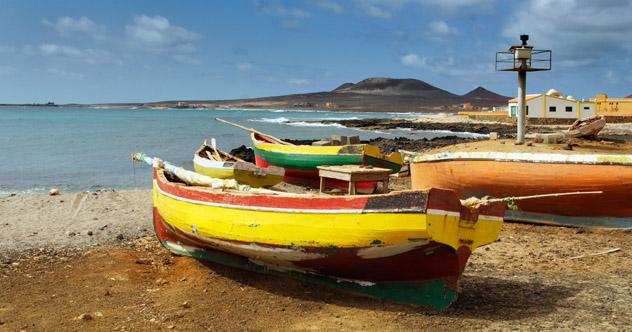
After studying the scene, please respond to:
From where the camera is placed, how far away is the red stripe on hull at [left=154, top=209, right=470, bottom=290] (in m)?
6.25

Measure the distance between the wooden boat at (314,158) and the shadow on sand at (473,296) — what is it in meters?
6.17

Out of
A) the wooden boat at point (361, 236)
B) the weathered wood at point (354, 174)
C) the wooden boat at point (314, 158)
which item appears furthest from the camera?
the wooden boat at point (314, 158)

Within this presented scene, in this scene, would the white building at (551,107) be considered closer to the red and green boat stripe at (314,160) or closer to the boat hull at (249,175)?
the red and green boat stripe at (314,160)

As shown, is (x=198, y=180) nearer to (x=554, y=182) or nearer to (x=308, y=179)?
(x=554, y=182)

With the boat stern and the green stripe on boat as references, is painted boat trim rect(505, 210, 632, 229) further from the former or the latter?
the boat stern

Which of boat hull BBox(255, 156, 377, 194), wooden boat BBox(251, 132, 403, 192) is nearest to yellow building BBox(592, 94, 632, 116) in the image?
wooden boat BBox(251, 132, 403, 192)

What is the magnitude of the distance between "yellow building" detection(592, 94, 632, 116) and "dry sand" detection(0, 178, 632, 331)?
44.4 m

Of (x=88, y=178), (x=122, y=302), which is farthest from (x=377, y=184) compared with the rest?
(x=88, y=178)

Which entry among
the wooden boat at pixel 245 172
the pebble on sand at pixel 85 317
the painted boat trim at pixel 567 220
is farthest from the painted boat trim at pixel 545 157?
the pebble on sand at pixel 85 317

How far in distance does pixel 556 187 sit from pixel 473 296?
478 centimetres

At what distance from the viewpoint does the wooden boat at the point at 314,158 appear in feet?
48.3

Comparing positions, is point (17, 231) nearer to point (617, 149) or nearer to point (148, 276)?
point (148, 276)

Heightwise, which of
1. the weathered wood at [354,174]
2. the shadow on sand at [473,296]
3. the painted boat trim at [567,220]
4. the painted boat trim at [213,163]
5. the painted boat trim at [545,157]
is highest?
the painted boat trim at [545,157]

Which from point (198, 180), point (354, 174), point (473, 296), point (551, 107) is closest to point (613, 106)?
point (551, 107)
